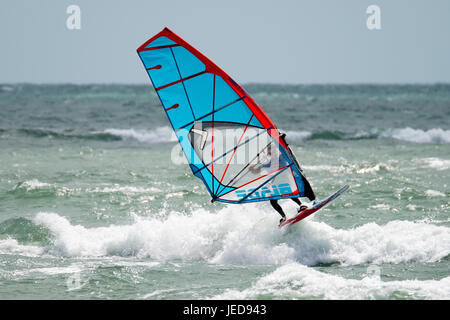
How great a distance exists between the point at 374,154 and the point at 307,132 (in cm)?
717

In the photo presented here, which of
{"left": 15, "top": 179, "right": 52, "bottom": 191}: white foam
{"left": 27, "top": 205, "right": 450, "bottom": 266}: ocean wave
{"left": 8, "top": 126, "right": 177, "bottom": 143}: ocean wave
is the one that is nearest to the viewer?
{"left": 27, "top": 205, "right": 450, "bottom": 266}: ocean wave

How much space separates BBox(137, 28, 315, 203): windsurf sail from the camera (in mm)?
7961

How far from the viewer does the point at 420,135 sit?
25.1 meters

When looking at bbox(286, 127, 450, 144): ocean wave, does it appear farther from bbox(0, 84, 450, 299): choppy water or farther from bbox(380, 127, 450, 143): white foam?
bbox(0, 84, 450, 299): choppy water

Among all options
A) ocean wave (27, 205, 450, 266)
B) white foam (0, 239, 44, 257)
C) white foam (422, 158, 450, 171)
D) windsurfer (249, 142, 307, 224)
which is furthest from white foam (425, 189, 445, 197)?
white foam (0, 239, 44, 257)

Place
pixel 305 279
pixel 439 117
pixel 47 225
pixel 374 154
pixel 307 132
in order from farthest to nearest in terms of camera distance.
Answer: pixel 439 117 → pixel 307 132 → pixel 374 154 → pixel 47 225 → pixel 305 279

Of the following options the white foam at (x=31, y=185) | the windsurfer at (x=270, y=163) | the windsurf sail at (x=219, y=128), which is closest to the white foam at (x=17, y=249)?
the windsurf sail at (x=219, y=128)

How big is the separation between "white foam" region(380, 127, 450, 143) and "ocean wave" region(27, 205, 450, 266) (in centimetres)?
1588

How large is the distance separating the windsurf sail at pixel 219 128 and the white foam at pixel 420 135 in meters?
16.6

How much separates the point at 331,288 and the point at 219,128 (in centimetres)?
274

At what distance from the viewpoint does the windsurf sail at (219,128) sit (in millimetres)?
7961

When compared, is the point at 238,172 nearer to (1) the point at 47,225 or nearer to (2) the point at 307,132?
(1) the point at 47,225

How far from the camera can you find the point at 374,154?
18.6 m
